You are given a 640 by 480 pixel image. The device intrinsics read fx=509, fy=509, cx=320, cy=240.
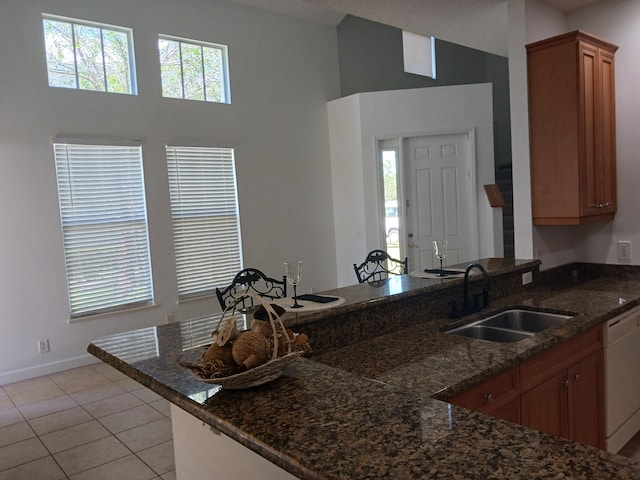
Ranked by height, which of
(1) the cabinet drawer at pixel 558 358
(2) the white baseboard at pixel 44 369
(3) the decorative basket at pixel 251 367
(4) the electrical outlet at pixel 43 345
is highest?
(3) the decorative basket at pixel 251 367

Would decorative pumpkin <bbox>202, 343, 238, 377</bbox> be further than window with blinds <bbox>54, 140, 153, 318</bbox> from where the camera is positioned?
No

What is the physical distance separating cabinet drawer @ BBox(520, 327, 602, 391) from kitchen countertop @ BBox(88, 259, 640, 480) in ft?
0.24

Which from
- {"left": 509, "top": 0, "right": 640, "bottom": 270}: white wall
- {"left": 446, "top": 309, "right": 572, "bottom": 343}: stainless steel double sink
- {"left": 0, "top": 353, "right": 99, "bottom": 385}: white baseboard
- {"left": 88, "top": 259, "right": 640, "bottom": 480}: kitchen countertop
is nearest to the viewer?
{"left": 88, "top": 259, "right": 640, "bottom": 480}: kitchen countertop

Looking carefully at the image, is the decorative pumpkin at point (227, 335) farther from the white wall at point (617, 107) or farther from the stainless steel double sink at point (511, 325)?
the white wall at point (617, 107)

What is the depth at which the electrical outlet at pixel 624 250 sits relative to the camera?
143 inches

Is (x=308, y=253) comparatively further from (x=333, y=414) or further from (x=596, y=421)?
(x=333, y=414)

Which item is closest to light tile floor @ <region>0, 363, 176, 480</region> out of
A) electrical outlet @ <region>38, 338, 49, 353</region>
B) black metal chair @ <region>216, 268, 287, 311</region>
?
electrical outlet @ <region>38, 338, 49, 353</region>

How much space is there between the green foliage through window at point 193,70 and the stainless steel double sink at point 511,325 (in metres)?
4.43

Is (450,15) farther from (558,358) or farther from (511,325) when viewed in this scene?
(558,358)

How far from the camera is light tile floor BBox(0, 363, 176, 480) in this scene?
3.04m

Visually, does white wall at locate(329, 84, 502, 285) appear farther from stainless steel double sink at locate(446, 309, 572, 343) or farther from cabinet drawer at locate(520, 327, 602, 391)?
cabinet drawer at locate(520, 327, 602, 391)

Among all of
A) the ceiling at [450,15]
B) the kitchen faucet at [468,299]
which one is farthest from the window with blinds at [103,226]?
the kitchen faucet at [468,299]

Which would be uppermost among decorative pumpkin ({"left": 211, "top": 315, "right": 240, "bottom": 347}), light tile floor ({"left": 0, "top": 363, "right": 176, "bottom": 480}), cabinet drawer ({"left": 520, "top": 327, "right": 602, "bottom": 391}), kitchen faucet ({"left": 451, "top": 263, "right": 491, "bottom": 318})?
decorative pumpkin ({"left": 211, "top": 315, "right": 240, "bottom": 347})

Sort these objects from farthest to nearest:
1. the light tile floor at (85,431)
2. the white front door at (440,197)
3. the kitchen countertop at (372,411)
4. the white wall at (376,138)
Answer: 1. the white front door at (440,197)
2. the white wall at (376,138)
3. the light tile floor at (85,431)
4. the kitchen countertop at (372,411)
